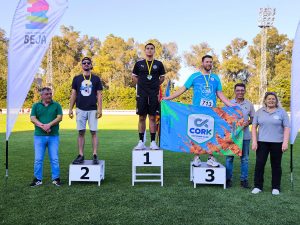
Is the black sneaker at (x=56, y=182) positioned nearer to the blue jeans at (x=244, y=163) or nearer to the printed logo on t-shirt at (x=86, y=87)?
the printed logo on t-shirt at (x=86, y=87)

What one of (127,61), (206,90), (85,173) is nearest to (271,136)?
(206,90)

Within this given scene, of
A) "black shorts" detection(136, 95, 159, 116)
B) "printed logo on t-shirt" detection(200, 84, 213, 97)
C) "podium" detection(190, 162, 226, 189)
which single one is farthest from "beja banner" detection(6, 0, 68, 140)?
"podium" detection(190, 162, 226, 189)

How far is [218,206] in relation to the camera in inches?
193

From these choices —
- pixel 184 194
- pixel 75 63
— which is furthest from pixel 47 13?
pixel 75 63

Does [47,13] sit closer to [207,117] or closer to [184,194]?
[207,117]

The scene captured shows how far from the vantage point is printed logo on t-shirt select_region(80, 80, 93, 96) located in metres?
6.29

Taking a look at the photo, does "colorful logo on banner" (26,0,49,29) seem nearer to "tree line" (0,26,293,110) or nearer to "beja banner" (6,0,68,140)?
"beja banner" (6,0,68,140)

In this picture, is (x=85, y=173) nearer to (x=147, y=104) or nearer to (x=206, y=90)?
(x=147, y=104)

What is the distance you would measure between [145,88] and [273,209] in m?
2.88

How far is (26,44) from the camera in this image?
5836 mm

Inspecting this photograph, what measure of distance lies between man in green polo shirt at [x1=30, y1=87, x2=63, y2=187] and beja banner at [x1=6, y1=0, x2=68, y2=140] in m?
0.37

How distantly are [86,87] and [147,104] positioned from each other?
1116 millimetres

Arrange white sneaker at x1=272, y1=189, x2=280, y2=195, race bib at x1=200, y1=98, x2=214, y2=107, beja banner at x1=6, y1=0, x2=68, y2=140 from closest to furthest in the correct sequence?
white sneaker at x1=272, y1=189, x2=280, y2=195, beja banner at x1=6, y1=0, x2=68, y2=140, race bib at x1=200, y1=98, x2=214, y2=107

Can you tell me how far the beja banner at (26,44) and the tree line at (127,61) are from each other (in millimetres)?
39176
